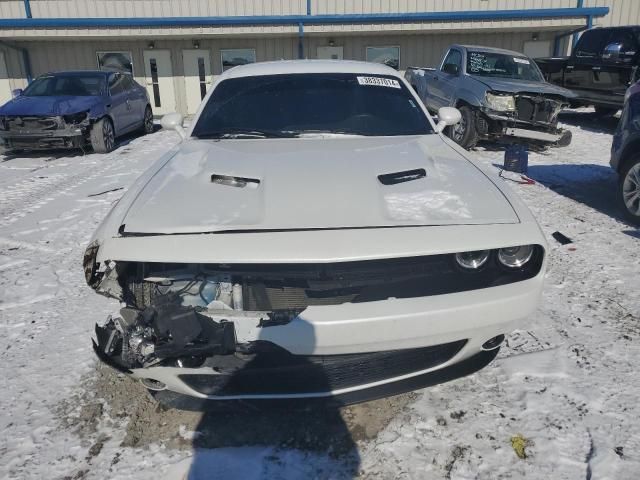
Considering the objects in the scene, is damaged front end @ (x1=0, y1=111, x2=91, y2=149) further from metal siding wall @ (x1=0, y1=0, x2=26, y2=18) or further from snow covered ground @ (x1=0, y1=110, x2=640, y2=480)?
metal siding wall @ (x1=0, y1=0, x2=26, y2=18)

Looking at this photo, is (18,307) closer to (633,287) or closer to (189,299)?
(189,299)

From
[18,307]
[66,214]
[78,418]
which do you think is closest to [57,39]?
[66,214]

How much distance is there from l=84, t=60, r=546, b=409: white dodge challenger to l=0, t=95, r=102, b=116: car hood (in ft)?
24.2

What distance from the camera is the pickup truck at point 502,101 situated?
26.2 ft

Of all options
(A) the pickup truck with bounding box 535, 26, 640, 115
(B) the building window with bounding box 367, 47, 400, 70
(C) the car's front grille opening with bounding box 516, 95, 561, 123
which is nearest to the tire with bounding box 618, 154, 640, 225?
(C) the car's front grille opening with bounding box 516, 95, 561, 123

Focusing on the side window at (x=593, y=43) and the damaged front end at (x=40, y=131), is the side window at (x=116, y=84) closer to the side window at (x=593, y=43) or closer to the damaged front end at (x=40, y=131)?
the damaged front end at (x=40, y=131)

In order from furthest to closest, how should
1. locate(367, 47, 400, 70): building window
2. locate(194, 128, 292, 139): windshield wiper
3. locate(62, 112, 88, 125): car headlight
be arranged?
1. locate(367, 47, 400, 70): building window
2. locate(62, 112, 88, 125): car headlight
3. locate(194, 128, 292, 139): windshield wiper

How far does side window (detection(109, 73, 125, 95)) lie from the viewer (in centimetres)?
982

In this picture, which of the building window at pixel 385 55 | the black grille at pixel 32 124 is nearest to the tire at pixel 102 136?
the black grille at pixel 32 124

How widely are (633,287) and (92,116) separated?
8.65 meters

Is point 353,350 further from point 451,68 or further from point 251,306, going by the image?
point 451,68

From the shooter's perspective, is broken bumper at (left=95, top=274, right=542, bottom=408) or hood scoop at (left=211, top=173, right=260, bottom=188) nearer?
broken bumper at (left=95, top=274, right=542, bottom=408)

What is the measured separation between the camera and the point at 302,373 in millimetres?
1963

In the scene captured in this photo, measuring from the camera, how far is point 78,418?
2342 mm
